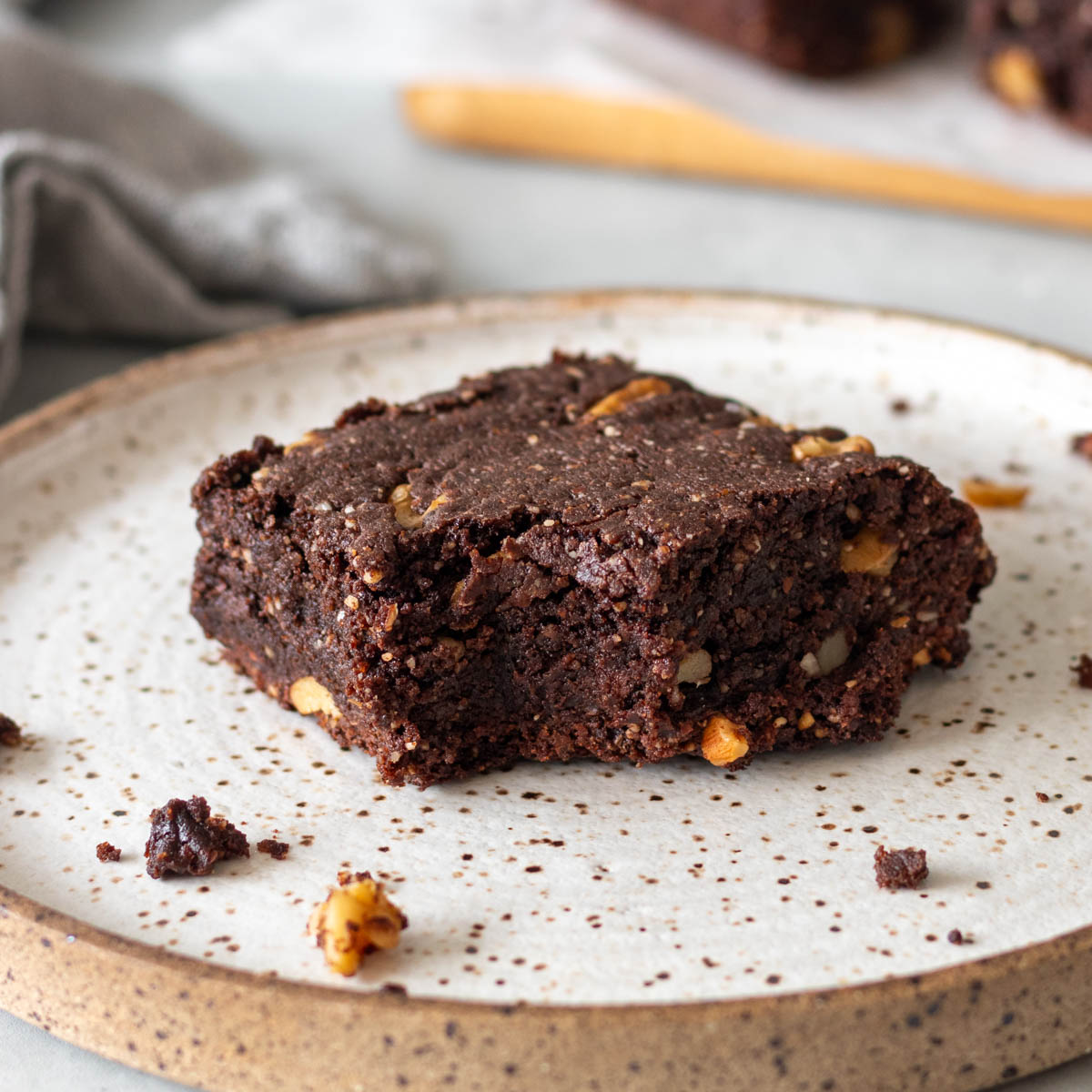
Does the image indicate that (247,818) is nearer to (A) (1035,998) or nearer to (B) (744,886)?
(B) (744,886)

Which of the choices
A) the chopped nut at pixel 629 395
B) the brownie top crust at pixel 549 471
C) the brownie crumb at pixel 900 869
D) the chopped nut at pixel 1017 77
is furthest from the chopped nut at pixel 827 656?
the chopped nut at pixel 1017 77

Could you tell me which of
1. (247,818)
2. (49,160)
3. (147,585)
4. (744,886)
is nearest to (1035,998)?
(744,886)

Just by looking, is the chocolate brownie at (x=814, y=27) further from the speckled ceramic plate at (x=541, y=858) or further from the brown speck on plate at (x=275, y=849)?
the brown speck on plate at (x=275, y=849)

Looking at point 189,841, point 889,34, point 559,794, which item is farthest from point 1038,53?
point 189,841

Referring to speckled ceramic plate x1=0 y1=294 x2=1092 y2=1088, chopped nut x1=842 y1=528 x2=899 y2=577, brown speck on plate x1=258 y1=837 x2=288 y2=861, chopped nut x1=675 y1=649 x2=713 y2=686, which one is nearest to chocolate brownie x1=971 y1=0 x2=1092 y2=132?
speckled ceramic plate x1=0 y1=294 x2=1092 y2=1088

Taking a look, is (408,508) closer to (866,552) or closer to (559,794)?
(559,794)

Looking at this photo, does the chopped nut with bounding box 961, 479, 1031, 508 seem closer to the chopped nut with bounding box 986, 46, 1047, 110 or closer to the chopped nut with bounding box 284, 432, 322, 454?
the chopped nut with bounding box 284, 432, 322, 454
